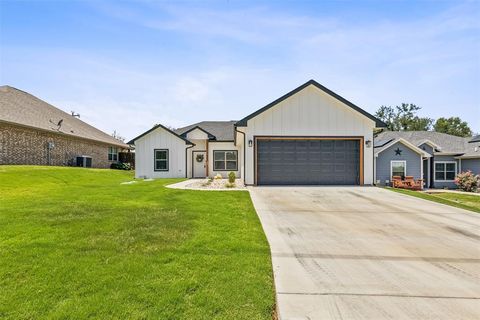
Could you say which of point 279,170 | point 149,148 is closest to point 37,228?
point 279,170

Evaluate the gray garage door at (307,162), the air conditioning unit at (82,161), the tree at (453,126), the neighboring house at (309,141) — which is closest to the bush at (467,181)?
the neighboring house at (309,141)

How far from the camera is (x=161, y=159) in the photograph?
66.8 ft

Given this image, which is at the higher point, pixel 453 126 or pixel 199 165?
pixel 453 126

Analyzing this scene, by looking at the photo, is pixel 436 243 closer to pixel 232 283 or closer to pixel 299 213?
pixel 299 213

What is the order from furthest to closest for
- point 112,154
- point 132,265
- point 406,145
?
point 112,154 → point 406,145 → point 132,265

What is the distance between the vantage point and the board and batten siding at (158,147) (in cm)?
2020

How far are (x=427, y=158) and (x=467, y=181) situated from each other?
9.92ft

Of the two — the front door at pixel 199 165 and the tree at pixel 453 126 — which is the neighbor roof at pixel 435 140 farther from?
the tree at pixel 453 126

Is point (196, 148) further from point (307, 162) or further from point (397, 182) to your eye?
point (397, 182)

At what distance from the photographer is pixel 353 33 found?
35.9 ft

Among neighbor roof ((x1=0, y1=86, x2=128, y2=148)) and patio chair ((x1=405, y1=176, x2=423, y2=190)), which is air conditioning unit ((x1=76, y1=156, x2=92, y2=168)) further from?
patio chair ((x1=405, y1=176, x2=423, y2=190))

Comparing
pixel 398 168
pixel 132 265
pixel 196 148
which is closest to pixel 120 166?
pixel 196 148

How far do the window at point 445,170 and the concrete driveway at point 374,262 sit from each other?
16.3 meters

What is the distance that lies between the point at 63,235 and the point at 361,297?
506 cm
